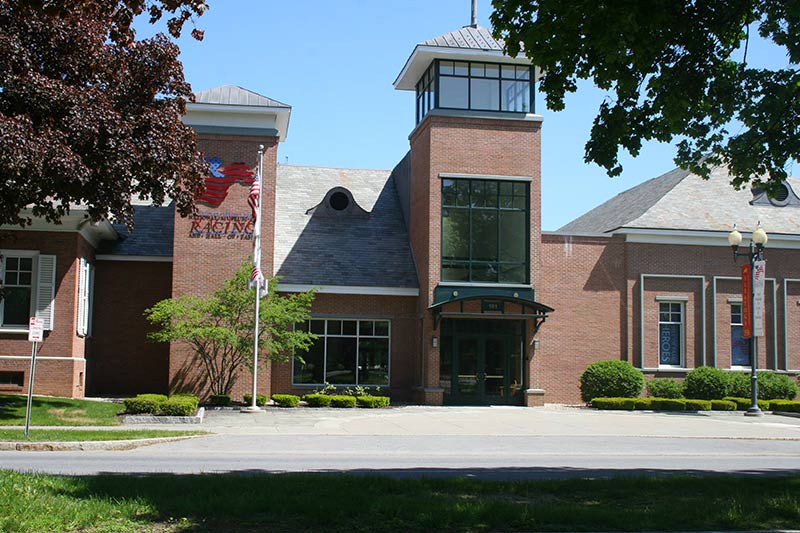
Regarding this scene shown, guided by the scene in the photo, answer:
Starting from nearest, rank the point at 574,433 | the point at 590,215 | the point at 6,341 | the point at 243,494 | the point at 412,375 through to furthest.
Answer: the point at 243,494, the point at 574,433, the point at 6,341, the point at 412,375, the point at 590,215

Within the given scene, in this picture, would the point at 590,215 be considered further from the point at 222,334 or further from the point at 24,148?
the point at 24,148

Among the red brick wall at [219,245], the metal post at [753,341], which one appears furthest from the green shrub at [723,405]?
the red brick wall at [219,245]

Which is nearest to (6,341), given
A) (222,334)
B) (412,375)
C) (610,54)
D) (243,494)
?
(222,334)

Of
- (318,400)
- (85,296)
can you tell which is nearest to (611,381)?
(318,400)

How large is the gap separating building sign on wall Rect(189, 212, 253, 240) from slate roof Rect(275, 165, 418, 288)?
7.11 feet

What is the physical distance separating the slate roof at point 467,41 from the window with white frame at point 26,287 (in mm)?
15036

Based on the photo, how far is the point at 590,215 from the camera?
150 feet

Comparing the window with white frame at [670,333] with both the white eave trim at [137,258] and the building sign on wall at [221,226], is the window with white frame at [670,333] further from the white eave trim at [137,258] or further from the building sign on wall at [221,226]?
the white eave trim at [137,258]

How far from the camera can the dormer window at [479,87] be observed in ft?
105

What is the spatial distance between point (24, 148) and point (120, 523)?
12595mm

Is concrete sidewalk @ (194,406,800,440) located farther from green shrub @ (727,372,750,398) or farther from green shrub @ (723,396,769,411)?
green shrub @ (727,372,750,398)

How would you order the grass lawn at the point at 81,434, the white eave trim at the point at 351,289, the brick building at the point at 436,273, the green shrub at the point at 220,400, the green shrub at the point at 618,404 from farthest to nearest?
the white eave trim at the point at 351,289, the brick building at the point at 436,273, the green shrub at the point at 618,404, the green shrub at the point at 220,400, the grass lawn at the point at 81,434

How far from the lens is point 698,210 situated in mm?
35938

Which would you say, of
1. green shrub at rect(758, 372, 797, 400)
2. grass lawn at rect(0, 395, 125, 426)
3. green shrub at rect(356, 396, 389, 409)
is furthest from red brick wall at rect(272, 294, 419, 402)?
green shrub at rect(758, 372, 797, 400)
